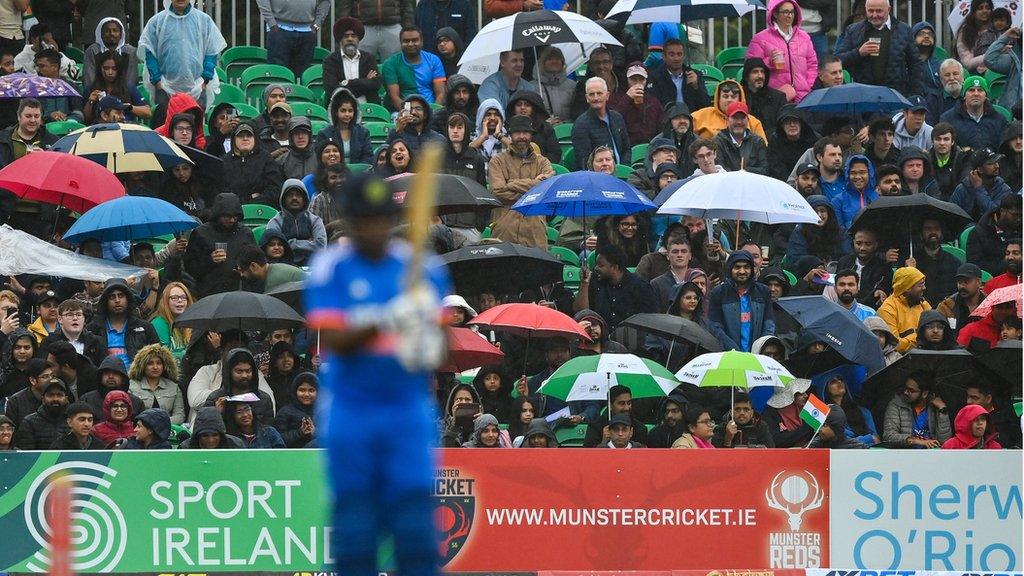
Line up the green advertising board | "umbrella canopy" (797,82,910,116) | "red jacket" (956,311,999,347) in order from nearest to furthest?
the green advertising board
"red jacket" (956,311,999,347)
"umbrella canopy" (797,82,910,116)

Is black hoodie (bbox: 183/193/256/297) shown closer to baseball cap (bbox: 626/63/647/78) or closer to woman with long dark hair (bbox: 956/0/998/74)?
baseball cap (bbox: 626/63/647/78)

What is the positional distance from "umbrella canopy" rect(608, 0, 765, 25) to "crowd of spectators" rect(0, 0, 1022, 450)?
1.97 feet

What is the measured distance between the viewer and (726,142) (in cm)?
1912

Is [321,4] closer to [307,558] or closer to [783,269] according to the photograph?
[783,269]


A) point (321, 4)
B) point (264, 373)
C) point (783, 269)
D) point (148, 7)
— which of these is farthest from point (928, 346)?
point (148, 7)

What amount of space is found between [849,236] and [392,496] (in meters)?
11.2

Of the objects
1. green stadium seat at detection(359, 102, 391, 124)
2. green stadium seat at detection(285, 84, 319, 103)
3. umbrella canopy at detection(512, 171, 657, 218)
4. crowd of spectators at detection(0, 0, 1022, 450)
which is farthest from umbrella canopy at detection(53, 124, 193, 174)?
umbrella canopy at detection(512, 171, 657, 218)

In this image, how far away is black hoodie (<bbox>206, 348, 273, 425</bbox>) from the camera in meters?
14.3

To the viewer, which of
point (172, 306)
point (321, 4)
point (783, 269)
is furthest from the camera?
point (321, 4)

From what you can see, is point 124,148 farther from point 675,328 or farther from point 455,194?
point 675,328

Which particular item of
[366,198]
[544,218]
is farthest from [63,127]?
[366,198]

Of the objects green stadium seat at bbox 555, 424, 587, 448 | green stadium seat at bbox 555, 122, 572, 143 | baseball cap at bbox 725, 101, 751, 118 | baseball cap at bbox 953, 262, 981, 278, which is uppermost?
baseball cap at bbox 725, 101, 751, 118

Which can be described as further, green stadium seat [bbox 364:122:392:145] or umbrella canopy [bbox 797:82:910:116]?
green stadium seat [bbox 364:122:392:145]

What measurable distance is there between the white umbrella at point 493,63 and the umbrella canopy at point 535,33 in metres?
0.35
